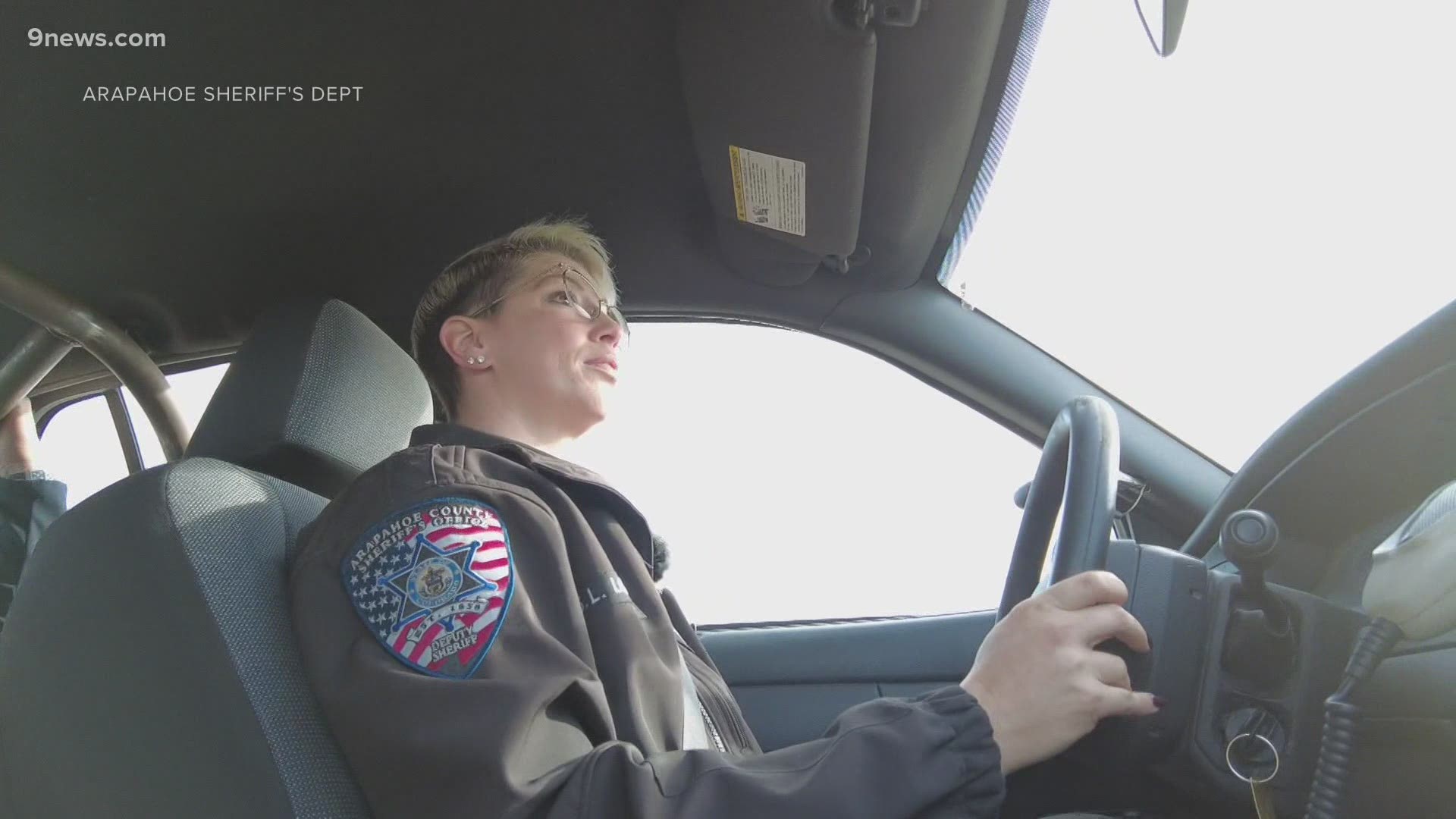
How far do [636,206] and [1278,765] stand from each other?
1.30 m

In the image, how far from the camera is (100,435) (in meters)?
2.05

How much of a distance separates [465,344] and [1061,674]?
1.04 metres

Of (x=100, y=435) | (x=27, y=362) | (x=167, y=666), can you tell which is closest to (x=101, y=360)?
(x=27, y=362)

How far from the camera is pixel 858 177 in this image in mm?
1607

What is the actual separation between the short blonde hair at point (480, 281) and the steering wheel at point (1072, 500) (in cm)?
79

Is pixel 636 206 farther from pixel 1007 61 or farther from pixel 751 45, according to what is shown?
pixel 1007 61

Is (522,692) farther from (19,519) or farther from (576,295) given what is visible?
(19,519)

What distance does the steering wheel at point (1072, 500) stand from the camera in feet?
2.94

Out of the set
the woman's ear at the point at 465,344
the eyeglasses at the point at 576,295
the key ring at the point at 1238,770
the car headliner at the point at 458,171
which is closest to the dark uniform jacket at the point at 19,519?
the car headliner at the point at 458,171

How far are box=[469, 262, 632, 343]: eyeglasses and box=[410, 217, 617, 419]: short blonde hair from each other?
13 mm

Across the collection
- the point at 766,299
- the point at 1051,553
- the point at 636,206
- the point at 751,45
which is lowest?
the point at 1051,553

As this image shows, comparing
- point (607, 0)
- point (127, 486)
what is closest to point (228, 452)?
point (127, 486)

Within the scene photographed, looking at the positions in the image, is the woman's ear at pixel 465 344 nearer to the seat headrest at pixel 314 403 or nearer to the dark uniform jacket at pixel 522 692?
the seat headrest at pixel 314 403

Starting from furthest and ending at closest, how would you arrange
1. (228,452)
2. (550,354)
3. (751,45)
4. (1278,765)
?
(550,354) < (751,45) < (228,452) < (1278,765)
